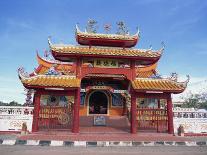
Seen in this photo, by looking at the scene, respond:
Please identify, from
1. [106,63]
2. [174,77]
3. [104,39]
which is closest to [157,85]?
[174,77]

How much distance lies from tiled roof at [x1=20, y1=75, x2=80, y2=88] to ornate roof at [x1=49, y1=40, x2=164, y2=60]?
5.55 feet

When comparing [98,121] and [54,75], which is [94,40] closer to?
[54,75]

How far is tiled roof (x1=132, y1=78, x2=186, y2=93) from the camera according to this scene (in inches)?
658

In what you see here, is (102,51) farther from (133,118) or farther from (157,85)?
(133,118)

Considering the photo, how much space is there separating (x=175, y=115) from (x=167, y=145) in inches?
280

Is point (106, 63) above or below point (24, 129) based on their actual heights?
above

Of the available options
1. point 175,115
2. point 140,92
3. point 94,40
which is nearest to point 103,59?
point 94,40

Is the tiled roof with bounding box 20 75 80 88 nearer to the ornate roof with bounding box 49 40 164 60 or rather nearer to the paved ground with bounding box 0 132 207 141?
the ornate roof with bounding box 49 40 164 60

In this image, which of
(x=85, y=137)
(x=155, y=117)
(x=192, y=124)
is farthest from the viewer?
(x=192, y=124)

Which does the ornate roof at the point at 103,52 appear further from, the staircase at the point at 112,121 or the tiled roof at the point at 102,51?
the staircase at the point at 112,121

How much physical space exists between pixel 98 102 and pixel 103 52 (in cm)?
752

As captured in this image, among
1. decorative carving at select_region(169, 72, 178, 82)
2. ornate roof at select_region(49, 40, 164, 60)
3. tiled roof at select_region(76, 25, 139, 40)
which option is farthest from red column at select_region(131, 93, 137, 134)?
tiled roof at select_region(76, 25, 139, 40)

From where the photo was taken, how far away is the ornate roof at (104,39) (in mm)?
18484

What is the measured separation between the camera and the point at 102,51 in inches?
703
